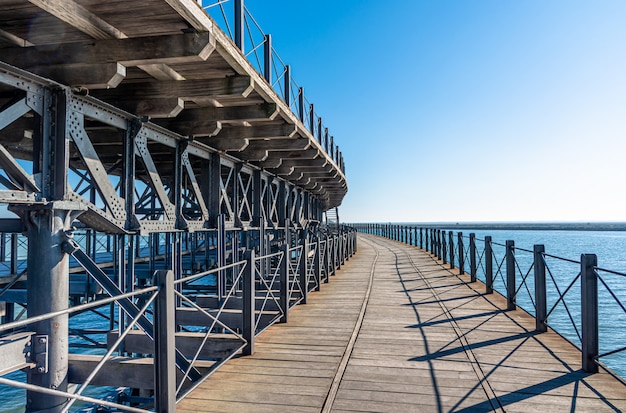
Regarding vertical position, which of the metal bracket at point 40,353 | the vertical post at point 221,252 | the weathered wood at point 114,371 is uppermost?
the vertical post at point 221,252

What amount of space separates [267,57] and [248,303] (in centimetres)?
456

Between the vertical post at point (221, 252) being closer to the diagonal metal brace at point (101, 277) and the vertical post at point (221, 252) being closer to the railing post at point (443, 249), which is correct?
the diagonal metal brace at point (101, 277)

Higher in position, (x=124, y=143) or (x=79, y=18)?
(x=79, y=18)

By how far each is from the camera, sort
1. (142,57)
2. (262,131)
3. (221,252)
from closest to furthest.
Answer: (142,57)
(262,131)
(221,252)

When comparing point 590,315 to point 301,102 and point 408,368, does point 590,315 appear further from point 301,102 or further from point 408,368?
point 301,102

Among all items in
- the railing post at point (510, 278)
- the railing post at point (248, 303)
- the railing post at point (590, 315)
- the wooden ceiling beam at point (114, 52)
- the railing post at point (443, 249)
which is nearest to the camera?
the wooden ceiling beam at point (114, 52)

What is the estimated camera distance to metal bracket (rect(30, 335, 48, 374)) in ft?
14.7

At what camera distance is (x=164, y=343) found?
11.3ft

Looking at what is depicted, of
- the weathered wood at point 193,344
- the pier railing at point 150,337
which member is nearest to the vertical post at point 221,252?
the pier railing at point 150,337

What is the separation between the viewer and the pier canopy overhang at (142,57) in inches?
157

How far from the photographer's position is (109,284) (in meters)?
4.98

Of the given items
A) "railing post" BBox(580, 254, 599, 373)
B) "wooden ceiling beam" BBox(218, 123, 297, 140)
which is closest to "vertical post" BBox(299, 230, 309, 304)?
"wooden ceiling beam" BBox(218, 123, 297, 140)

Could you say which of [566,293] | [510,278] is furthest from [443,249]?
[510,278]

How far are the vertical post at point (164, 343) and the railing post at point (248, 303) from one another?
2.00 metres
